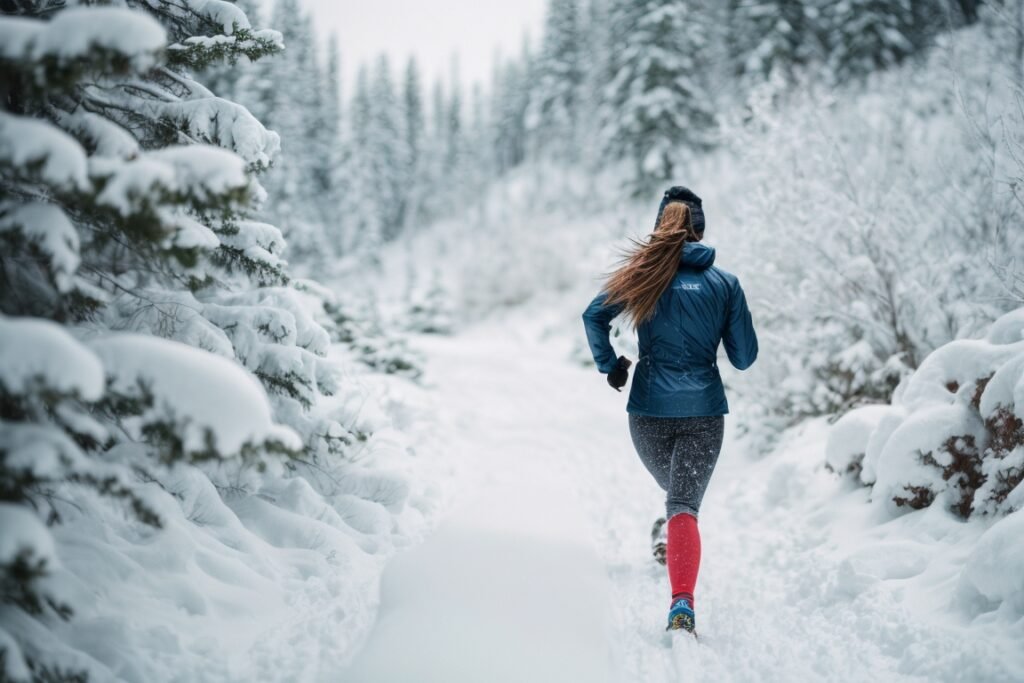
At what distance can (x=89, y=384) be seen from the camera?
139cm

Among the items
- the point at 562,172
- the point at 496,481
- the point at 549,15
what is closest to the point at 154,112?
the point at 496,481

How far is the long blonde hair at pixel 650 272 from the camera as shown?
9.66 ft

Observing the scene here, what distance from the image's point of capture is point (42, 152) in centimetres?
151

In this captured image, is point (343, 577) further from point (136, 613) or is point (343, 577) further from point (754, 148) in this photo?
point (754, 148)

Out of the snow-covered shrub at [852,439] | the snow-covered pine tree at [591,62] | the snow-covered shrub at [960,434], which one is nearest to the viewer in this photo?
the snow-covered shrub at [960,434]

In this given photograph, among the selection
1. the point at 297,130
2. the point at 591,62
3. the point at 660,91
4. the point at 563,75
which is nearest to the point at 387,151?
the point at 563,75

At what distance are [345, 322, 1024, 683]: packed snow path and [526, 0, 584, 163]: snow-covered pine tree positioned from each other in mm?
34607

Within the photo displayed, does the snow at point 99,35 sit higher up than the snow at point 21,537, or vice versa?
the snow at point 99,35

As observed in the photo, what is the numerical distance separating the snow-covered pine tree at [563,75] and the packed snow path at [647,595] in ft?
114

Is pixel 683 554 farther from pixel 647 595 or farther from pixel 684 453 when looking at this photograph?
pixel 647 595

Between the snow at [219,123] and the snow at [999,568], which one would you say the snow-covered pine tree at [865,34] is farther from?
the snow at [219,123]

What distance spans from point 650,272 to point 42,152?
2.47m

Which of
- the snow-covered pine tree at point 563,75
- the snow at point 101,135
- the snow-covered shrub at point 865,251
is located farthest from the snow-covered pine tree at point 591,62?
the snow at point 101,135

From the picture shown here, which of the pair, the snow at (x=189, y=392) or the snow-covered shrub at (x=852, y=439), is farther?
the snow-covered shrub at (x=852, y=439)
